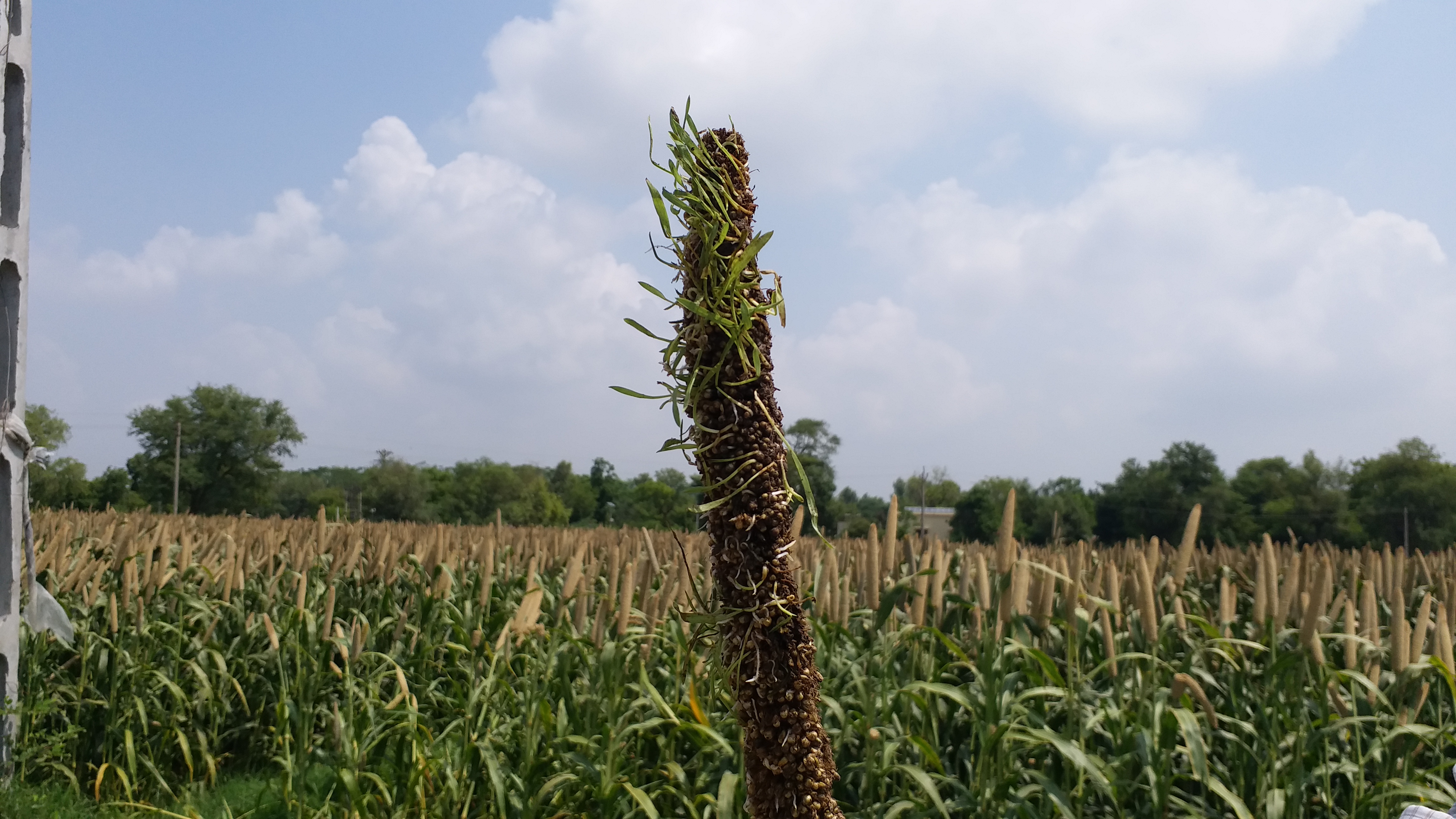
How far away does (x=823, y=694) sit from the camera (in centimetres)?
364

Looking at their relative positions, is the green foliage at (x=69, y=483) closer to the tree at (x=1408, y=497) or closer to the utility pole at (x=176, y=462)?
the utility pole at (x=176, y=462)

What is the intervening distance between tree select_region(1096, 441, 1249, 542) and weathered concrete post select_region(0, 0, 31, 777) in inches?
3111

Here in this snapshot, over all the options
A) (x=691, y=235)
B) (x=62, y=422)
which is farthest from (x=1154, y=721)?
(x=62, y=422)

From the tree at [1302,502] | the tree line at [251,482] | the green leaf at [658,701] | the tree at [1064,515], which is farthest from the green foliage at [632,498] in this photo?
the green leaf at [658,701]

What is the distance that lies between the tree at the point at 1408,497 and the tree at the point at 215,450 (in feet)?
275

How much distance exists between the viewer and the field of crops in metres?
3.28

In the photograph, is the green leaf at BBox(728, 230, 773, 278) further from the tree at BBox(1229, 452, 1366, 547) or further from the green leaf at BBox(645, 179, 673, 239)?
the tree at BBox(1229, 452, 1366, 547)

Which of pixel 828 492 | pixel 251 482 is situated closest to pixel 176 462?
pixel 251 482

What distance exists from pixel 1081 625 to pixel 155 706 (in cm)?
536

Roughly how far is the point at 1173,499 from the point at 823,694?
82689 millimetres

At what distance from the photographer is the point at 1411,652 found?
355cm

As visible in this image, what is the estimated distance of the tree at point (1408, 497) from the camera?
66625 millimetres

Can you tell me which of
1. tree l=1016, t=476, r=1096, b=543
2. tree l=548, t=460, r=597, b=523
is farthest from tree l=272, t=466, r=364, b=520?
tree l=1016, t=476, r=1096, b=543

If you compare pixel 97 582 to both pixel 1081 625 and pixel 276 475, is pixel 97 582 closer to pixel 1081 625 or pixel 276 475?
pixel 1081 625
